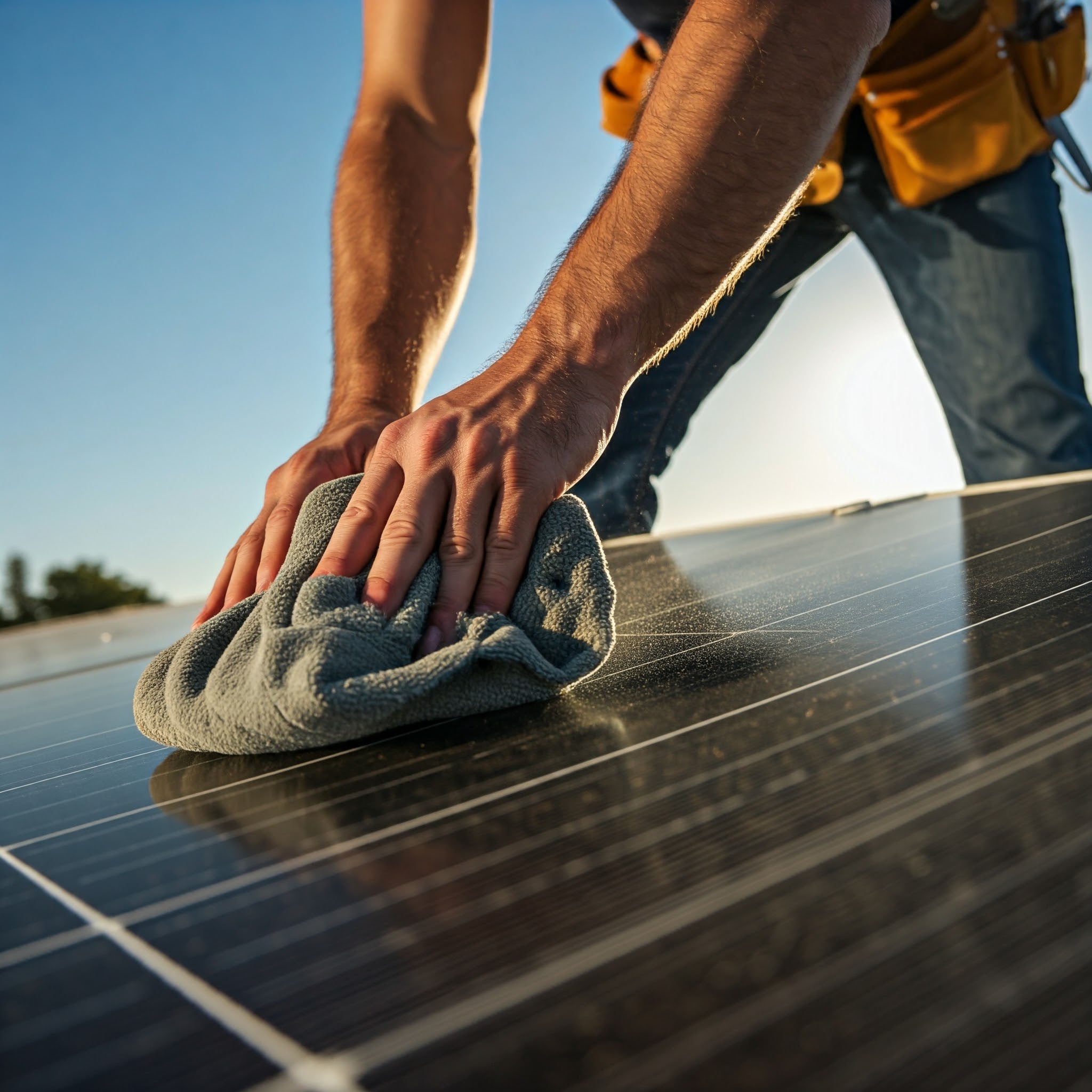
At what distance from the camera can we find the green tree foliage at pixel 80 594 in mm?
21766

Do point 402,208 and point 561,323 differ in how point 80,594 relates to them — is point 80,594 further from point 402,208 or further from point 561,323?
point 561,323

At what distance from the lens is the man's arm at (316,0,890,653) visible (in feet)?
3.40

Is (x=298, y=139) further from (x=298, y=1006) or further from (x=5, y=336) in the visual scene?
(x=298, y=1006)

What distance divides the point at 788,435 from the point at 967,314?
19533 millimetres

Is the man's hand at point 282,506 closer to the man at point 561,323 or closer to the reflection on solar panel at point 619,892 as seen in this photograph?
the man at point 561,323

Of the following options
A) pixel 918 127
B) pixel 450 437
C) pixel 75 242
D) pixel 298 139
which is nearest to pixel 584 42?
pixel 298 139

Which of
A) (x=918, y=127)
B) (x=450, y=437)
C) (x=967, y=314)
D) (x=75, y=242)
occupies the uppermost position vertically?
(x=75, y=242)

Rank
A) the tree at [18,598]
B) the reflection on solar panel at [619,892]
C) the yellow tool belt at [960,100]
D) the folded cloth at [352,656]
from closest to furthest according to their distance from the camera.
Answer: the reflection on solar panel at [619,892]
the folded cloth at [352,656]
the yellow tool belt at [960,100]
the tree at [18,598]

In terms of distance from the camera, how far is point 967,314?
8.52 feet

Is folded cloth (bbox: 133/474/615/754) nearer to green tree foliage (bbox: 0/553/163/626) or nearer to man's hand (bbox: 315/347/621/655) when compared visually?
man's hand (bbox: 315/347/621/655)

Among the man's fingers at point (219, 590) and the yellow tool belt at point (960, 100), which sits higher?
the yellow tool belt at point (960, 100)

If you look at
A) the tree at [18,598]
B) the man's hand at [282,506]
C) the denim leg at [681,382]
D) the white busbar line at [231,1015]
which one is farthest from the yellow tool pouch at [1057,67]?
the tree at [18,598]

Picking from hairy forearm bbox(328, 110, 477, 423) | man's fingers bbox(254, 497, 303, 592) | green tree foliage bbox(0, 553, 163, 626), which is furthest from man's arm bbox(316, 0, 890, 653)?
green tree foliage bbox(0, 553, 163, 626)

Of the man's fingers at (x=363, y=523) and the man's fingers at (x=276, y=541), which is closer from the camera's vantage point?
the man's fingers at (x=363, y=523)
